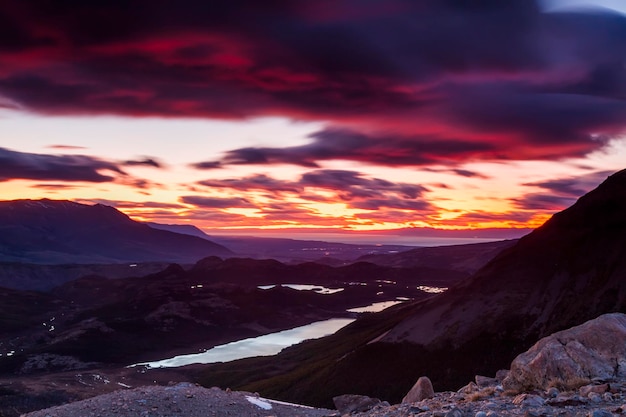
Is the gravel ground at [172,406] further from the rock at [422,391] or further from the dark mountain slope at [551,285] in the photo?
the dark mountain slope at [551,285]

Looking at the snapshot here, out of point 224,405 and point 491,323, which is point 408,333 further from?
point 224,405

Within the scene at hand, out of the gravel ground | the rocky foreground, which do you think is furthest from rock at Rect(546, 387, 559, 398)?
the gravel ground

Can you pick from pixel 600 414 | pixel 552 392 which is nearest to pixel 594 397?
pixel 552 392

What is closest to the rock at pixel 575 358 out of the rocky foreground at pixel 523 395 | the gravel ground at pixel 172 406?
the rocky foreground at pixel 523 395

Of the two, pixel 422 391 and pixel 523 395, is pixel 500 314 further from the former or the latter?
pixel 523 395

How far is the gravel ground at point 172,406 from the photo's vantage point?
31906mm

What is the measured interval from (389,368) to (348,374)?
→ 1503cm

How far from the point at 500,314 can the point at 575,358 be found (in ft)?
512

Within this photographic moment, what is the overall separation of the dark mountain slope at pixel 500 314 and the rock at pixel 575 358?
123070 millimetres

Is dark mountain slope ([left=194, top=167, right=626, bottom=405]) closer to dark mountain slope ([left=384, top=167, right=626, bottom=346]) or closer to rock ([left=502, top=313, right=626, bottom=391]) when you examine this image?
dark mountain slope ([left=384, top=167, right=626, bottom=346])

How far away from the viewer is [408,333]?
18438 cm

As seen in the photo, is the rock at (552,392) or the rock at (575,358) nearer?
the rock at (552,392)

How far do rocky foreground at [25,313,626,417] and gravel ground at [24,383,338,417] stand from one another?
56 millimetres

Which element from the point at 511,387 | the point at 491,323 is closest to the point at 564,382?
the point at 511,387
